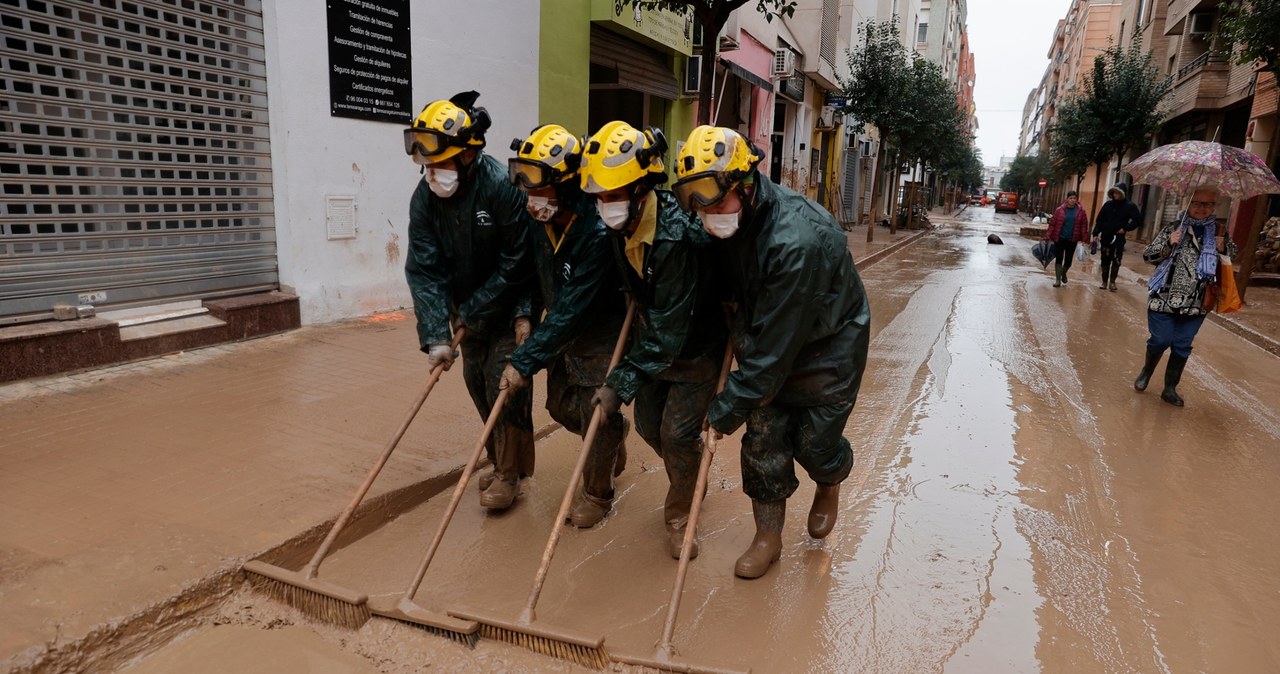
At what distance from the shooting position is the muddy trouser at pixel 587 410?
11.4ft

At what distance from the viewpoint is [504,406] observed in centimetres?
359

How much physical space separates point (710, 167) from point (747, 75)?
1508 centimetres

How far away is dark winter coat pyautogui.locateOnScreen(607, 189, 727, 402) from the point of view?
2908 mm

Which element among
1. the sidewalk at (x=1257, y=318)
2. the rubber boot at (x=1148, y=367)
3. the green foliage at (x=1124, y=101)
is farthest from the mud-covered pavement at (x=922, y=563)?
the green foliage at (x=1124, y=101)

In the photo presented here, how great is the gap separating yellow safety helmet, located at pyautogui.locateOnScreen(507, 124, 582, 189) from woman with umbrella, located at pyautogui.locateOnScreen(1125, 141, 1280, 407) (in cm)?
490

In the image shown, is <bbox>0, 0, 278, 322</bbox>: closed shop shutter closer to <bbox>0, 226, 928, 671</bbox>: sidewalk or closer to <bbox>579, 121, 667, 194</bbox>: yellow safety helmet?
<bbox>0, 226, 928, 671</bbox>: sidewalk

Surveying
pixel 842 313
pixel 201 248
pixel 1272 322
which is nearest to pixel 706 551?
pixel 842 313

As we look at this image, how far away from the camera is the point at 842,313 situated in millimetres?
2992

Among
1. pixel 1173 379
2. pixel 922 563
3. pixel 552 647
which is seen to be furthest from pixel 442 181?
pixel 1173 379

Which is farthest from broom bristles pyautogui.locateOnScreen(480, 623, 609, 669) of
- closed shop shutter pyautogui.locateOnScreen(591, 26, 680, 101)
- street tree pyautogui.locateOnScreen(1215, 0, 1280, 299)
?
street tree pyautogui.locateOnScreen(1215, 0, 1280, 299)

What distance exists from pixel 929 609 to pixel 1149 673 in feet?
2.35

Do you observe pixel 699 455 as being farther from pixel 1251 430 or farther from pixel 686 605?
pixel 1251 430

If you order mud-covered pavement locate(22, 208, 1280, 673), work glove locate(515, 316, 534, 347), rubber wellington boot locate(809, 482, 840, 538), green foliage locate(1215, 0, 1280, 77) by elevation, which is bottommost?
mud-covered pavement locate(22, 208, 1280, 673)

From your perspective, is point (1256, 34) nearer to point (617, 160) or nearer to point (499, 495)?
point (617, 160)
